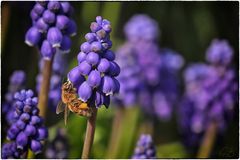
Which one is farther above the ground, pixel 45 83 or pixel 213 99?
pixel 45 83

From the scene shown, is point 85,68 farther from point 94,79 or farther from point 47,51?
point 47,51

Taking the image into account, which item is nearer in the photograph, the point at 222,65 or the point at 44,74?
the point at 44,74

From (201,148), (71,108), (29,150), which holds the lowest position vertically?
(201,148)

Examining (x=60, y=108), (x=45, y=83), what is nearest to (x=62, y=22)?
(x=45, y=83)

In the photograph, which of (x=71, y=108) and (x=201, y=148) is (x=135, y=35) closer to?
(x=201, y=148)

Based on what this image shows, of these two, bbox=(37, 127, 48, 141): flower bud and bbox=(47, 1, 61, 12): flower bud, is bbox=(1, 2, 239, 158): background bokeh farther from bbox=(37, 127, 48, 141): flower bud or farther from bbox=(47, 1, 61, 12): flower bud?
bbox=(47, 1, 61, 12): flower bud

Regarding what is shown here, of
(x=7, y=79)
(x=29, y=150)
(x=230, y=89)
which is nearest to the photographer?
(x=29, y=150)

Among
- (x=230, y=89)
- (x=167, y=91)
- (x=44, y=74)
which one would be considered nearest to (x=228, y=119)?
(x=230, y=89)
